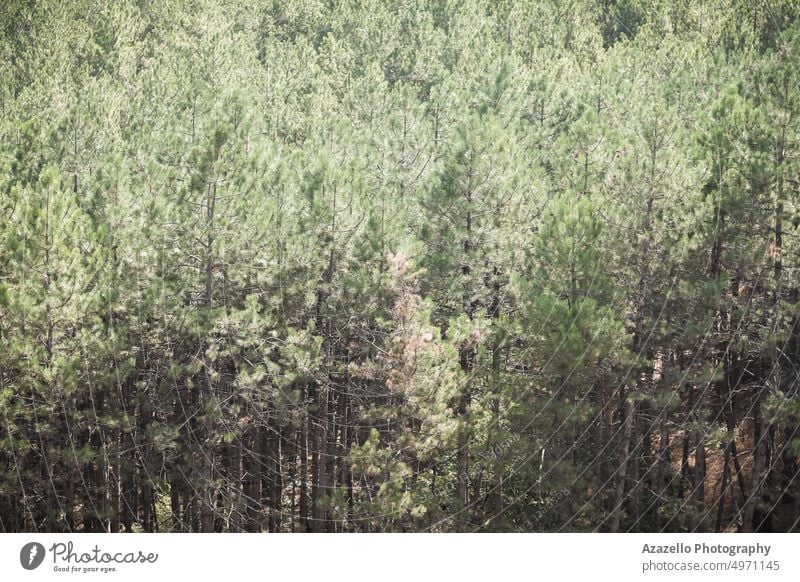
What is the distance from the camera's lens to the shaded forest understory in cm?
1377

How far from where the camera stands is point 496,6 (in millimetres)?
28531

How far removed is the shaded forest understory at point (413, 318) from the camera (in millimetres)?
13766
